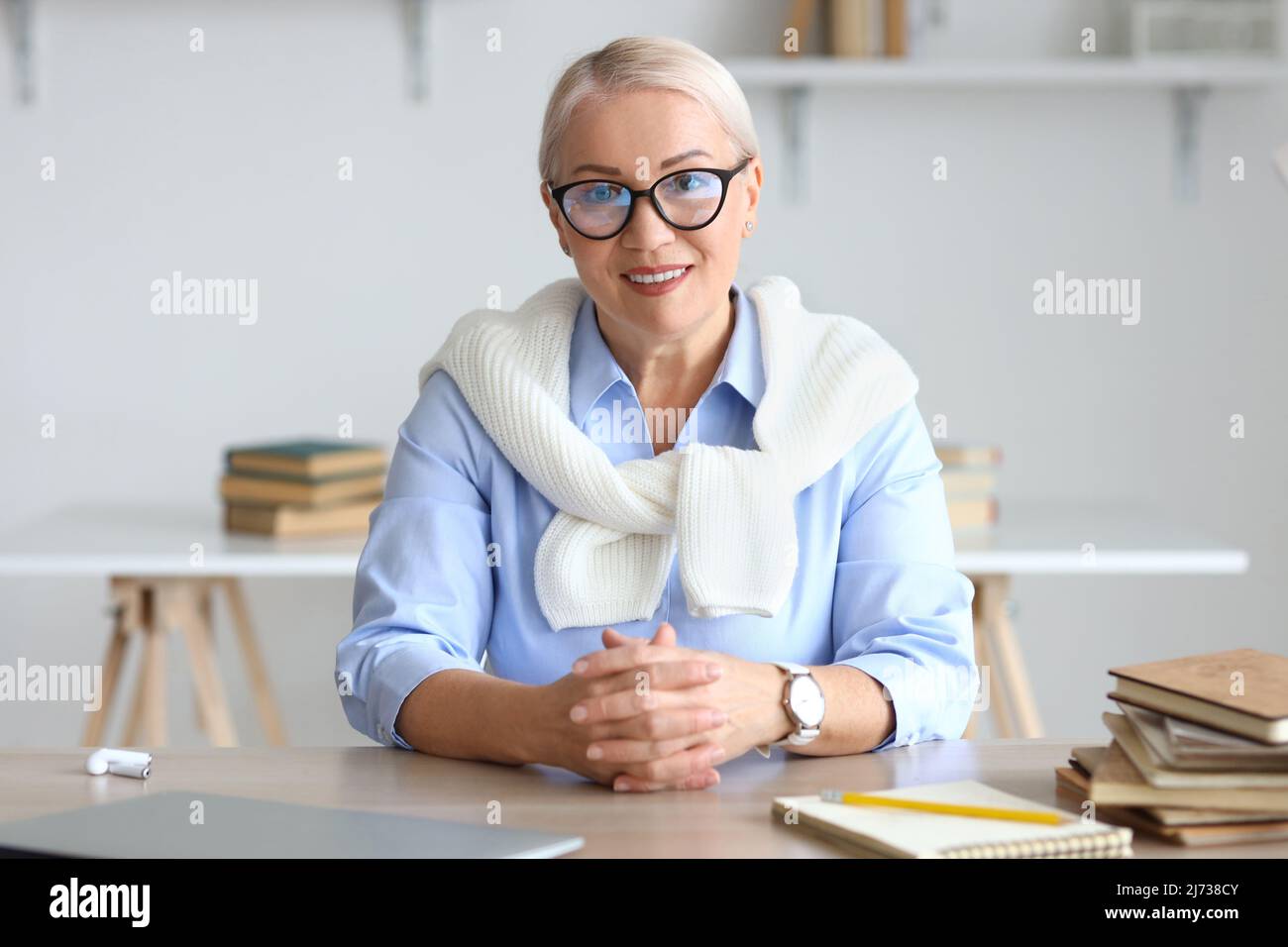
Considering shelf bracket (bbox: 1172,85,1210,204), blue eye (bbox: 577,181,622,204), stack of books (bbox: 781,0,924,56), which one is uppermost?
stack of books (bbox: 781,0,924,56)

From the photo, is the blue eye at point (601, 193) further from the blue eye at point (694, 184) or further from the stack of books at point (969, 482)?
the stack of books at point (969, 482)

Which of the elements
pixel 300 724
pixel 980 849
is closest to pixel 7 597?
pixel 300 724

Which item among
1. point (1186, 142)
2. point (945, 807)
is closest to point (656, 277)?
point (945, 807)

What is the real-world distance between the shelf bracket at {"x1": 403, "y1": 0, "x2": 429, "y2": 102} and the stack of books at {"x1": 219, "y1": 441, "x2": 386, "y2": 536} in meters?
0.86

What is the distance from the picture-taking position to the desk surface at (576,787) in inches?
41.2

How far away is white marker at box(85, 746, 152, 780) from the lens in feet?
4.06

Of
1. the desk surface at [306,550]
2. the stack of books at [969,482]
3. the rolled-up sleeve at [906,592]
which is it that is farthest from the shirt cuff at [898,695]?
the stack of books at [969,482]

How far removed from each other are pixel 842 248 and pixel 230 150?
4.36ft

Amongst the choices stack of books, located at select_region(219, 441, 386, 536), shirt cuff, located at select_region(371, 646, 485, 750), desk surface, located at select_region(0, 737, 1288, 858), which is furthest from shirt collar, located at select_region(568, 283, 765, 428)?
stack of books, located at select_region(219, 441, 386, 536)

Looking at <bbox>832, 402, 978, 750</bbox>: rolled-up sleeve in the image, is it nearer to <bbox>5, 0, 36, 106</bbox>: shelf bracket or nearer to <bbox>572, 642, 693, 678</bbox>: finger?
<bbox>572, 642, 693, 678</bbox>: finger

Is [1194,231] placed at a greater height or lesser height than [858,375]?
greater

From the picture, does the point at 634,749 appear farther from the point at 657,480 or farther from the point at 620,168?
the point at 620,168
